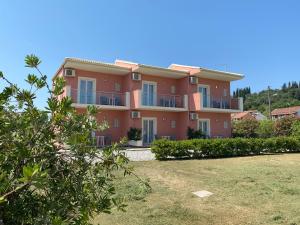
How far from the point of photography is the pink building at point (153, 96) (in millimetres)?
21125

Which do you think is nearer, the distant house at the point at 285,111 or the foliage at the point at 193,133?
the foliage at the point at 193,133

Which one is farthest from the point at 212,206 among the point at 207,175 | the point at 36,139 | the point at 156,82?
the point at 156,82

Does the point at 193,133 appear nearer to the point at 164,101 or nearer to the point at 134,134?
the point at 164,101

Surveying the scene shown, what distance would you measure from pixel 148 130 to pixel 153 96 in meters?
2.83

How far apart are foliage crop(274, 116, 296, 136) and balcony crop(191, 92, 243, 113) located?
339 inches

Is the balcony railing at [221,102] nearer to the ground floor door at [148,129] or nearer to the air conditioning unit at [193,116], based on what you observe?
the air conditioning unit at [193,116]

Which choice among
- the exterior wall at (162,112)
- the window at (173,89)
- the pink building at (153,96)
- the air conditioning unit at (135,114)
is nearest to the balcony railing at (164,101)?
the pink building at (153,96)

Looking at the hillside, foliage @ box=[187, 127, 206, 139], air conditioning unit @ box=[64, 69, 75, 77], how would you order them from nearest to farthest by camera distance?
air conditioning unit @ box=[64, 69, 75, 77], foliage @ box=[187, 127, 206, 139], the hillside

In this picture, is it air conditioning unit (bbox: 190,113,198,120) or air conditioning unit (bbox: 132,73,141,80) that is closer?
air conditioning unit (bbox: 132,73,141,80)

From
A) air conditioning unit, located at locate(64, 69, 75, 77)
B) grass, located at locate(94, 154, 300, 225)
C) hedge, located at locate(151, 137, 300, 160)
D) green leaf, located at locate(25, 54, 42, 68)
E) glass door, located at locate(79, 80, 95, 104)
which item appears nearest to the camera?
green leaf, located at locate(25, 54, 42, 68)

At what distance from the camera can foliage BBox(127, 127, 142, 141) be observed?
21.3 metres

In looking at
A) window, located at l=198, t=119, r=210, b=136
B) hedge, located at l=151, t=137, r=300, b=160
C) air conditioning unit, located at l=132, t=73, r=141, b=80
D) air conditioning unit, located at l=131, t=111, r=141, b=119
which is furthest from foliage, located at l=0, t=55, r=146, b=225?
window, located at l=198, t=119, r=210, b=136

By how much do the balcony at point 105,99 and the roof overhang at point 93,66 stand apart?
5.48 feet

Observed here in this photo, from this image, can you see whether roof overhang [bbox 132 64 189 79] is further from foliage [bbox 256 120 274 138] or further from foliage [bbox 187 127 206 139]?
foliage [bbox 256 120 274 138]
